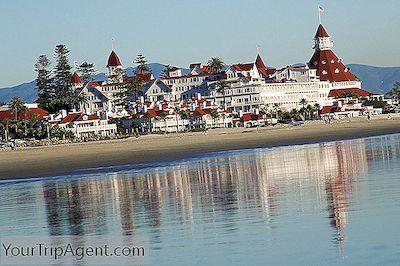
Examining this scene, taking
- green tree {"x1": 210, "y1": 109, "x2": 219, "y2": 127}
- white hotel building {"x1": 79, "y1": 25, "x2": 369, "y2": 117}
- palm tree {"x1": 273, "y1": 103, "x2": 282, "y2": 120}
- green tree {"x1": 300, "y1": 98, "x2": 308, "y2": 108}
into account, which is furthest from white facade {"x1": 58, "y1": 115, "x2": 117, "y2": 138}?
green tree {"x1": 300, "y1": 98, "x2": 308, "y2": 108}

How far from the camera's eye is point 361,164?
2834 cm

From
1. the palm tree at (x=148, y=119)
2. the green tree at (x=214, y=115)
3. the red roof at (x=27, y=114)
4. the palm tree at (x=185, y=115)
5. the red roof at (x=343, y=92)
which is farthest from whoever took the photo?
the red roof at (x=343, y=92)

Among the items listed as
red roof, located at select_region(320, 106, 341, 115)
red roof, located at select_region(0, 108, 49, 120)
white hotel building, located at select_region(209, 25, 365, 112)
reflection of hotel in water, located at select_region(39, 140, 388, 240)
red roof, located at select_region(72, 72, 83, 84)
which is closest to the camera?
reflection of hotel in water, located at select_region(39, 140, 388, 240)

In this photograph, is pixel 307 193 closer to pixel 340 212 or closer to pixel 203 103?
pixel 340 212

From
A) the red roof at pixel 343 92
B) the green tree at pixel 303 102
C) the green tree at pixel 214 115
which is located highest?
the red roof at pixel 343 92

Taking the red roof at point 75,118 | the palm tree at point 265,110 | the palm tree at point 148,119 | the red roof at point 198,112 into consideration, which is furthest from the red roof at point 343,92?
the red roof at point 75,118

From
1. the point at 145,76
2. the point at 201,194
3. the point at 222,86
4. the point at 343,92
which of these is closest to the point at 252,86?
the point at 222,86

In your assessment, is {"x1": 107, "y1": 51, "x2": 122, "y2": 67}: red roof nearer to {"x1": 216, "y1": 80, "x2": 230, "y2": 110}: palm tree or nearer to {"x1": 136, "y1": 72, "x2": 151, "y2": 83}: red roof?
{"x1": 136, "y1": 72, "x2": 151, "y2": 83}: red roof

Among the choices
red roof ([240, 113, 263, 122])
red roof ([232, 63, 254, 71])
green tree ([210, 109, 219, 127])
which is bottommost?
red roof ([240, 113, 263, 122])

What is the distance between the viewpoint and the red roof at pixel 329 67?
135250mm

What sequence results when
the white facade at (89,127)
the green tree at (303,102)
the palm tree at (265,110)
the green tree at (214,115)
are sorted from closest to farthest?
1. the white facade at (89,127)
2. the green tree at (214,115)
3. the palm tree at (265,110)
4. the green tree at (303,102)

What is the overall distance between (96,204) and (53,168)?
68.8 feet

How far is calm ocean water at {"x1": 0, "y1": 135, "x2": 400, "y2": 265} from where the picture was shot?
13.2 metres

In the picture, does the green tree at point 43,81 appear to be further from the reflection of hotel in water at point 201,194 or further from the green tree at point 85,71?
the reflection of hotel in water at point 201,194
